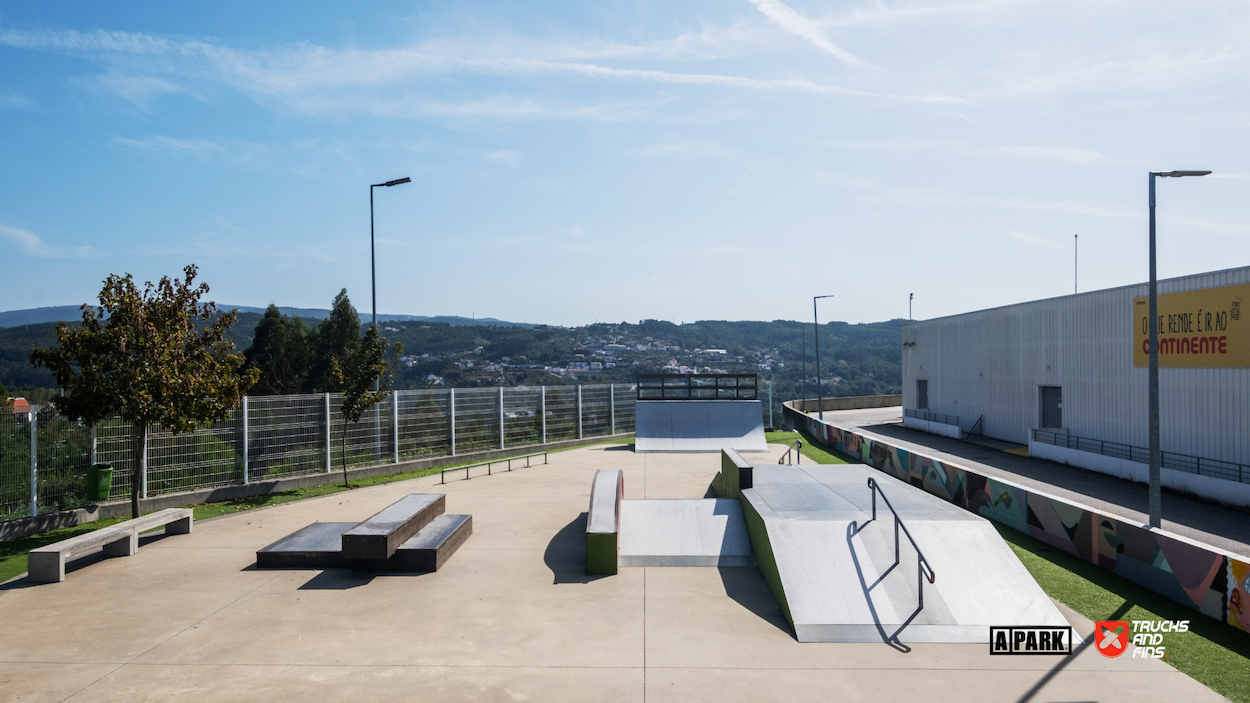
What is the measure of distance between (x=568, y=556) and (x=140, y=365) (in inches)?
322

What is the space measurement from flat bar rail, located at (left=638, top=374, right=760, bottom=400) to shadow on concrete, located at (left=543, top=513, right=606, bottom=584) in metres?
16.3

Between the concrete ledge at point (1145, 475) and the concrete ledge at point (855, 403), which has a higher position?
the concrete ledge at point (1145, 475)

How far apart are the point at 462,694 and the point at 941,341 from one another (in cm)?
3565

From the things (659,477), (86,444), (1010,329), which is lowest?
(659,477)

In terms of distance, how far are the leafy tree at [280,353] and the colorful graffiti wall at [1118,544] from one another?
30.1m

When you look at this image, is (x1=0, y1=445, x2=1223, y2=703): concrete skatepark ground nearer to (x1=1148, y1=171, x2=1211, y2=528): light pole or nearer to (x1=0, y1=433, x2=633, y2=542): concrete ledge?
(x1=0, y1=433, x2=633, y2=542): concrete ledge

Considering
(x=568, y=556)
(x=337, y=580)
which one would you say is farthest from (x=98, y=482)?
(x=568, y=556)

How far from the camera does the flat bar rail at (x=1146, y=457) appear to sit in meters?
18.2

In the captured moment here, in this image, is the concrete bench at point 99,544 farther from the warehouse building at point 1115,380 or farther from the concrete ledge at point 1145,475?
the warehouse building at point 1115,380

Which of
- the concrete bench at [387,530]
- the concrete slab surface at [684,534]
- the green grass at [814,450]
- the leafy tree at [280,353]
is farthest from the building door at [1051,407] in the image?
the leafy tree at [280,353]

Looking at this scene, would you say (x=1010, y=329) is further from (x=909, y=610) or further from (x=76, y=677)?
(x=76, y=677)

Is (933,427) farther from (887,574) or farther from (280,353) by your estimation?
(280,353)

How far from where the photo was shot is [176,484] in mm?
14648

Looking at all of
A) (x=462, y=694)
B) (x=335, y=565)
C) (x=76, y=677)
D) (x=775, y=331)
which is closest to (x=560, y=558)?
(x=335, y=565)
